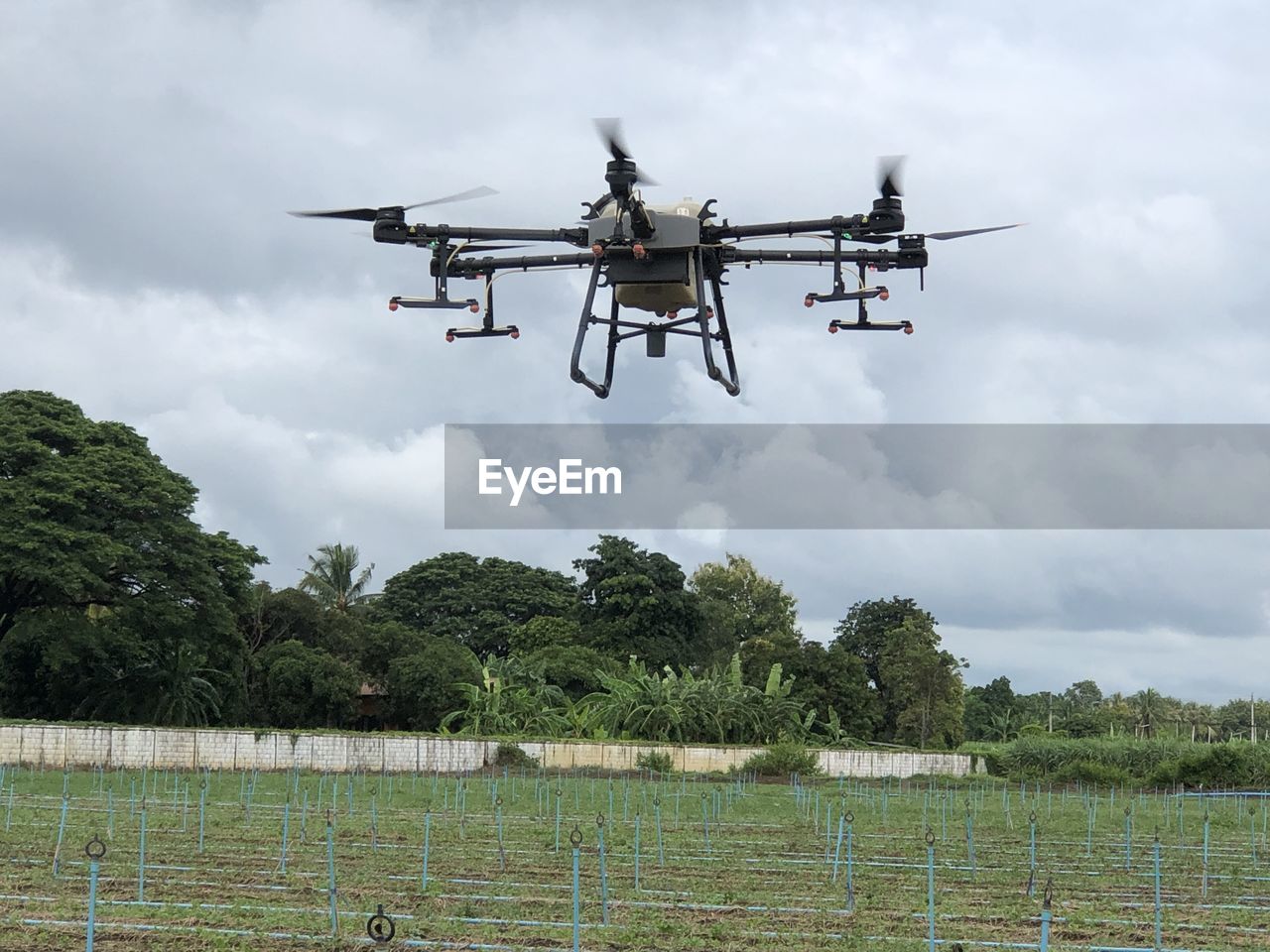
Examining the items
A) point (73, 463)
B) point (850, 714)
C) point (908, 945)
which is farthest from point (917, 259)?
point (850, 714)

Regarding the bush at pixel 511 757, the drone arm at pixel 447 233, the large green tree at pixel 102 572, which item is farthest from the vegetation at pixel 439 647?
the drone arm at pixel 447 233

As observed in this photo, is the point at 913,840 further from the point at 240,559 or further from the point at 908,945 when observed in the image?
the point at 240,559

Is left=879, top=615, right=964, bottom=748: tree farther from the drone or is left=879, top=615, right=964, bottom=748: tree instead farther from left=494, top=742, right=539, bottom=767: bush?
the drone

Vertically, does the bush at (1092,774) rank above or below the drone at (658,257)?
below

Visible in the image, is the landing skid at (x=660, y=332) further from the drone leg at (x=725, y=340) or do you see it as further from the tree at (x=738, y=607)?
the tree at (x=738, y=607)

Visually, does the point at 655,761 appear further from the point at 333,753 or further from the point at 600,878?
the point at 600,878

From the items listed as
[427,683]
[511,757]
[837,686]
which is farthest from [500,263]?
[837,686]
